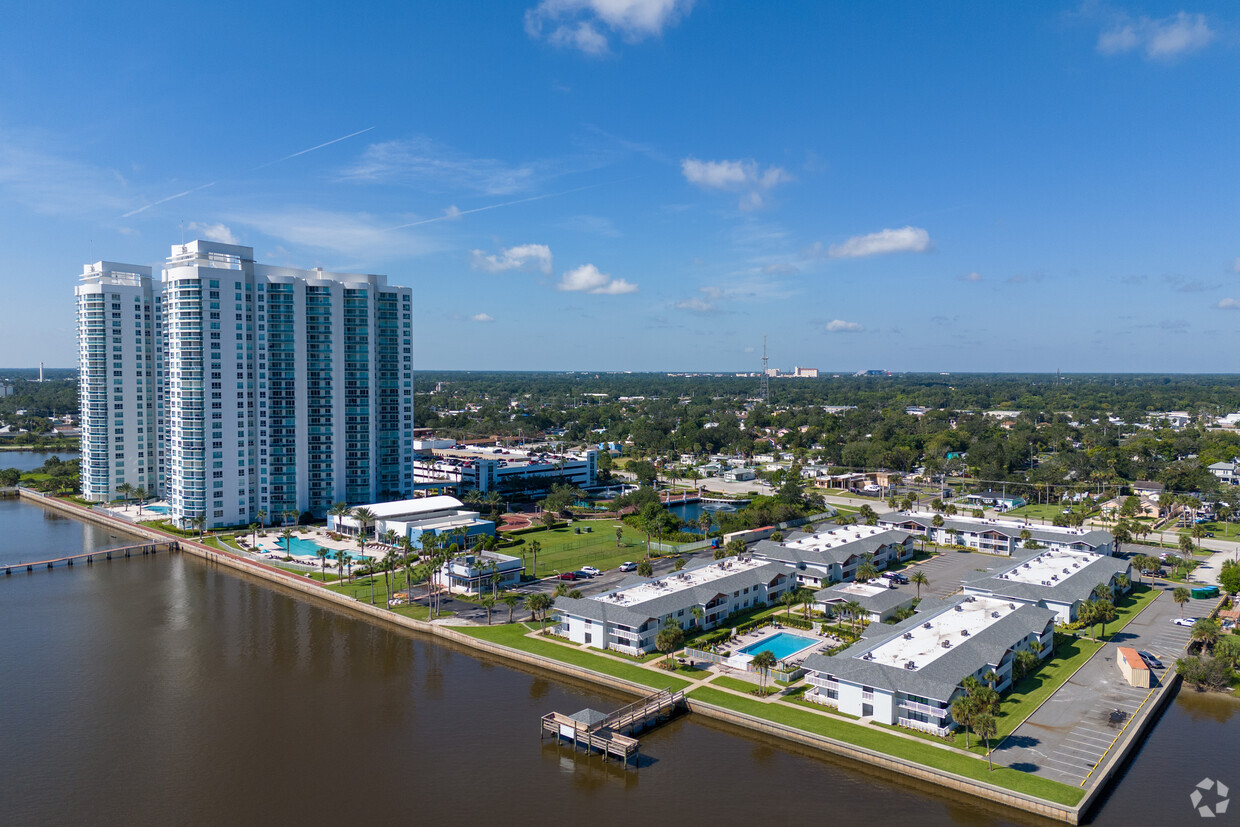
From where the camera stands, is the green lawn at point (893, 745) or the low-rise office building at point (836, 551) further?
the low-rise office building at point (836, 551)

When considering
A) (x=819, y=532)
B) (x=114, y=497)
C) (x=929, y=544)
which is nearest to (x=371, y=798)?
(x=819, y=532)

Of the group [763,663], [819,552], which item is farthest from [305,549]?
[763,663]

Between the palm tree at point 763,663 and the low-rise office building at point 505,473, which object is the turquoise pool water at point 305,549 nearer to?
the low-rise office building at point 505,473

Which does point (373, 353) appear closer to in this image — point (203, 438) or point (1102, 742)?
point (203, 438)

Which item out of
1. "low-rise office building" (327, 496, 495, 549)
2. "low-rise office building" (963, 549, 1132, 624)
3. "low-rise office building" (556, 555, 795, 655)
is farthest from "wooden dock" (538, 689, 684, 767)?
"low-rise office building" (327, 496, 495, 549)

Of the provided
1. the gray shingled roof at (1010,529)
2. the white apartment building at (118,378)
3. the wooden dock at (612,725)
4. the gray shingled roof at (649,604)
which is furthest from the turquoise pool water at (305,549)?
the gray shingled roof at (1010,529)

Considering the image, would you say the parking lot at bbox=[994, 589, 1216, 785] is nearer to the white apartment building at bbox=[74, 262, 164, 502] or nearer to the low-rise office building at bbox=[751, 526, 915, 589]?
the low-rise office building at bbox=[751, 526, 915, 589]

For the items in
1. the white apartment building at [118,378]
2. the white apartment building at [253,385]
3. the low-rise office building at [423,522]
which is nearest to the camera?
the low-rise office building at [423,522]

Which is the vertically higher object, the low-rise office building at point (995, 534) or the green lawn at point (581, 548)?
the low-rise office building at point (995, 534)
